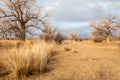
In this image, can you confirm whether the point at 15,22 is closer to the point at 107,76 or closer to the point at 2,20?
the point at 2,20

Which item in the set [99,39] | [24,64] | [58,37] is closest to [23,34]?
[58,37]

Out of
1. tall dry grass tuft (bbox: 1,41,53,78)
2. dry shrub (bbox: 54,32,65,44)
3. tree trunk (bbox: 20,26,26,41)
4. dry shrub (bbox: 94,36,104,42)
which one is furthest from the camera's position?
dry shrub (bbox: 94,36,104,42)

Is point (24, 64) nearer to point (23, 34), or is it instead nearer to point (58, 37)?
point (23, 34)

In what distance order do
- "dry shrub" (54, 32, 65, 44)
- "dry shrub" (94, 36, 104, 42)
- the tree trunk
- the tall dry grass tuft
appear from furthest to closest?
"dry shrub" (94, 36, 104, 42)
"dry shrub" (54, 32, 65, 44)
the tree trunk
the tall dry grass tuft

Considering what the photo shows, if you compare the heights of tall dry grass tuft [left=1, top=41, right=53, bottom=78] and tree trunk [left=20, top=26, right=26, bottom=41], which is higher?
tree trunk [left=20, top=26, right=26, bottom=41]

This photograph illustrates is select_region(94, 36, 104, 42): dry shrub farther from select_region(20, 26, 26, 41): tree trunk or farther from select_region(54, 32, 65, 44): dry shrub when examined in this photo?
select_region(20, 26, 26, 41): tree trunk

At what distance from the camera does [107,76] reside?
353 inches

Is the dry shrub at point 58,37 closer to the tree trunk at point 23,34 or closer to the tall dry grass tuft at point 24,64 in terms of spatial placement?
the tree trunk at point 23,34

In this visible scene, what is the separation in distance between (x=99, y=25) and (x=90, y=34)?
9.60 ft

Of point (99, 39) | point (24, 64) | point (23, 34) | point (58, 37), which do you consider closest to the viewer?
point (24, 64)

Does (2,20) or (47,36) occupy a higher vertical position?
(2,20)

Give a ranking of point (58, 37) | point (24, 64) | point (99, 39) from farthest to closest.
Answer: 1. point (99, 39)
2. point (58, 37)
3. point (24, 64)

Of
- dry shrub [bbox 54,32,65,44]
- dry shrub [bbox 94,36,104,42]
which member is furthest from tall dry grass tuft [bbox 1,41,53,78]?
dry shrub [bbox 94,36,104,42]

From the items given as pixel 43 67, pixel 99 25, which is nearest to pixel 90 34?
pixel 99 25
